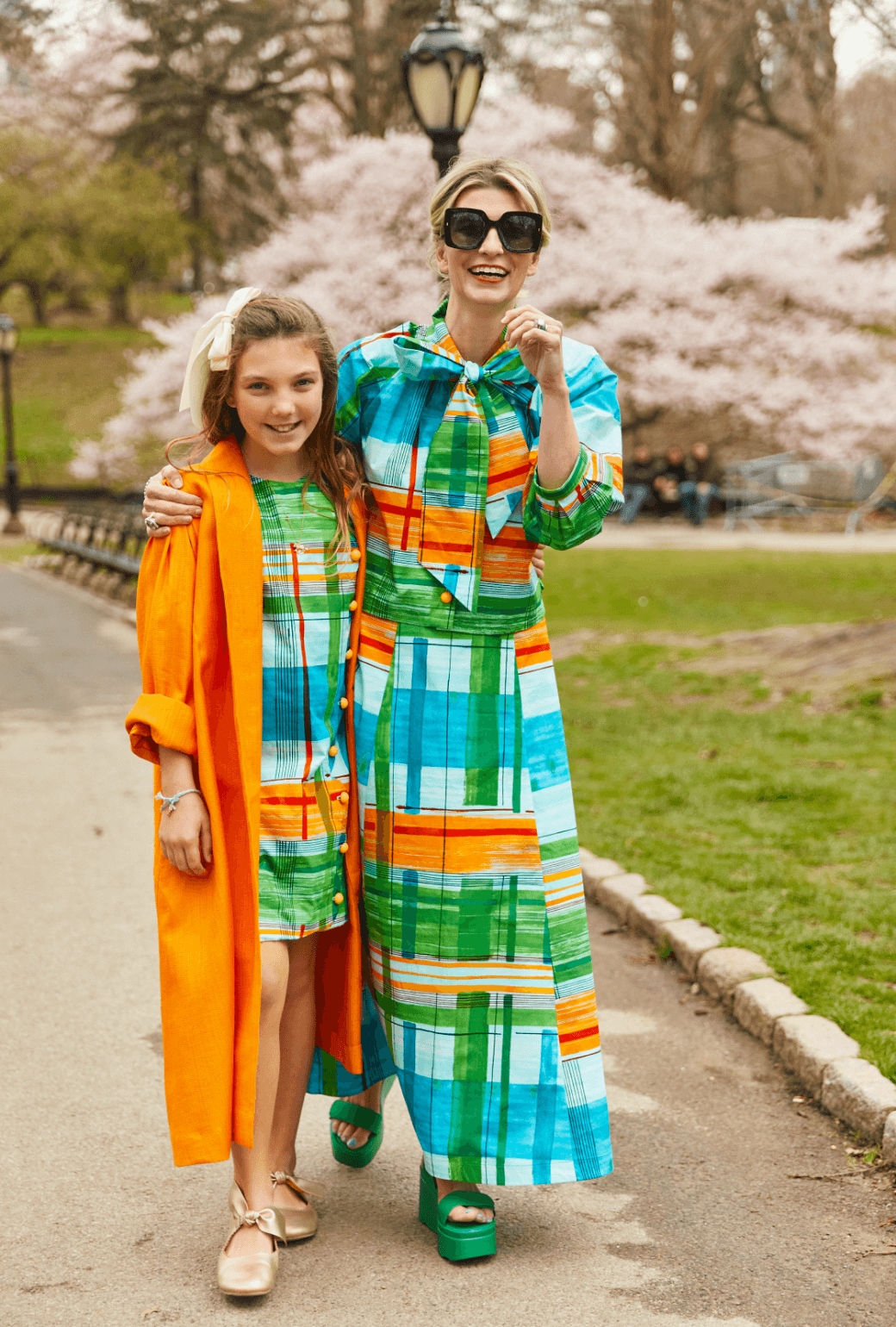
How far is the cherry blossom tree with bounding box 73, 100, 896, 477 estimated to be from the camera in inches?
725

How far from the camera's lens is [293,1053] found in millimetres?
2623

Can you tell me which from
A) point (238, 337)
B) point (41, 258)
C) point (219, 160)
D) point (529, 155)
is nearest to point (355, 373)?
point (238, 337)

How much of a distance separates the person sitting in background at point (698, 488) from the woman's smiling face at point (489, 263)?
20.7m

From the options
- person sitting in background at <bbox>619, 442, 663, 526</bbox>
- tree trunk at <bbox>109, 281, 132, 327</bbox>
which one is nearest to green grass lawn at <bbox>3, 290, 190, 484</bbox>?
tree trunk at <bbox>109, 281, 132, 327</bbox>

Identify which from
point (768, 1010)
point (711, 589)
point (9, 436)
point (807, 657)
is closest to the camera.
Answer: point (768, 1010)

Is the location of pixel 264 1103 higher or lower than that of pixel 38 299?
lower

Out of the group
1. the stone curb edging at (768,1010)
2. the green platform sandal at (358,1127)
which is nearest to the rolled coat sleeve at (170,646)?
the green platform sandal at (358,1127)

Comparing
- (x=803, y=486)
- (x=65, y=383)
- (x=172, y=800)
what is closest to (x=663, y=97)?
(x=803, y=486)

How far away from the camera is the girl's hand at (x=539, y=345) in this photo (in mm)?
2328

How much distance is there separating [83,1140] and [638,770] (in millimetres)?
4042

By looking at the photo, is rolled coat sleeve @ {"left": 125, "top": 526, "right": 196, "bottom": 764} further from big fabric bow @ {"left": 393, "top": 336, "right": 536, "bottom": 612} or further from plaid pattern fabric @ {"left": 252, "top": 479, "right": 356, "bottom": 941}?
big fabric bow @ {"left": 393, "top": 336, "right": 536, "bottom": 612}

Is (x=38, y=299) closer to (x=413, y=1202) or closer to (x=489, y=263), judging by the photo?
(x=489, y=263)

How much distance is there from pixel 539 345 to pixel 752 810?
3854 millimetres

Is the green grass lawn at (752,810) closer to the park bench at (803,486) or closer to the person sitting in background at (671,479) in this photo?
the person sitting in background at (671,479)
